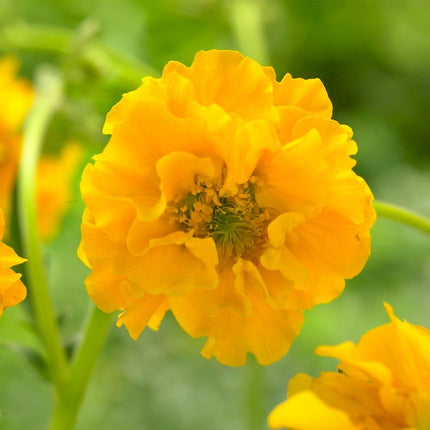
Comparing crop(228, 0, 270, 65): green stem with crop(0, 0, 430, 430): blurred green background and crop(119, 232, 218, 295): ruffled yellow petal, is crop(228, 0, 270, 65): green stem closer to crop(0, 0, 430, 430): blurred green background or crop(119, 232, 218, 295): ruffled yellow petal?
crop(0, 0, 430, 430): blurred green background

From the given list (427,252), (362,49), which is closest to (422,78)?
(362,49)

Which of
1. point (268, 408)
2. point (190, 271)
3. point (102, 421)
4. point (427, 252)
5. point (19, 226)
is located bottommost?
point (102, 421)

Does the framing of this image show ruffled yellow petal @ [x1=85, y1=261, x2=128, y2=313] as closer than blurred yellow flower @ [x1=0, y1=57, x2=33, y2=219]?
Yes

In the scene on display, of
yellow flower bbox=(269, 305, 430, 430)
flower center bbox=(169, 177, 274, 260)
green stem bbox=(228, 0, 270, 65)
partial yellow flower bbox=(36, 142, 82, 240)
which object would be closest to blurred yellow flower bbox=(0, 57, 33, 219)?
partial yellow flower bbox=(36, 142, 82, 240)

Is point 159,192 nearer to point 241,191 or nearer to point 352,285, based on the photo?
point 241,191

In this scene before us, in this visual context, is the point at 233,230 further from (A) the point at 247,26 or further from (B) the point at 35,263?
(A) the point at 247,26

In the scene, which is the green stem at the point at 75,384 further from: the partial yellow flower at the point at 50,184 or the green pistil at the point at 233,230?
the partial yellow flower at the point at 50,184

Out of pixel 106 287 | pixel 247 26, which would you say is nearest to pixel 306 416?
pixel 106 287
